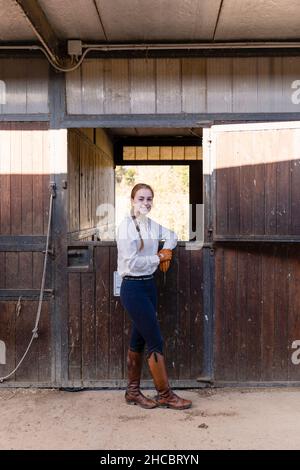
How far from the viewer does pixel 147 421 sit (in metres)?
2.94

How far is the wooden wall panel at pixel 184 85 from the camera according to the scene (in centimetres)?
349

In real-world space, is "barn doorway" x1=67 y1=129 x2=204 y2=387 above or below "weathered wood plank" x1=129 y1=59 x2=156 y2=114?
A: below

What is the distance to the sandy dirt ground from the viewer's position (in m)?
2.66

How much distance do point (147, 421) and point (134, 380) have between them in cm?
34

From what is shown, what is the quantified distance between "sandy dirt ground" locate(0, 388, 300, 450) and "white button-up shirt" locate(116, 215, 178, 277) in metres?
0.88

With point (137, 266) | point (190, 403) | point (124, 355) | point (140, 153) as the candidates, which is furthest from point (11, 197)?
point (140, 153)

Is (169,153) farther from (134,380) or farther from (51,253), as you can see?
(134,380)

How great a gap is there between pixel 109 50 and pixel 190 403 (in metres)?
2.44

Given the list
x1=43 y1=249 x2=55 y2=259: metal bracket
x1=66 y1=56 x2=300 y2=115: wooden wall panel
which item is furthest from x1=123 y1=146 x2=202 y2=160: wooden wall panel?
x1=43 y1=249 x2=55 y2=259: metal bracket

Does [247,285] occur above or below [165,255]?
below

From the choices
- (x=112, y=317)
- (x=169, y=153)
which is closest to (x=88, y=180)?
(x=112, y=317)

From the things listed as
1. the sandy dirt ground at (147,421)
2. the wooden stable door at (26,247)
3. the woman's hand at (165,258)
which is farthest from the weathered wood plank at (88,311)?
the woman's hand at (165,258)

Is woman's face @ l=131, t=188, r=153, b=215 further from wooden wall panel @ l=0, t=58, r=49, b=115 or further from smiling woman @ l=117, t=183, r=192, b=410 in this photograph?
wooden wall panel @ l=0, t=58, r=49, b=115

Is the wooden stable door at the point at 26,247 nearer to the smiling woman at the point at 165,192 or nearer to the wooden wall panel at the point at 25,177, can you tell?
the wooden wall panel at the point at 25,177
